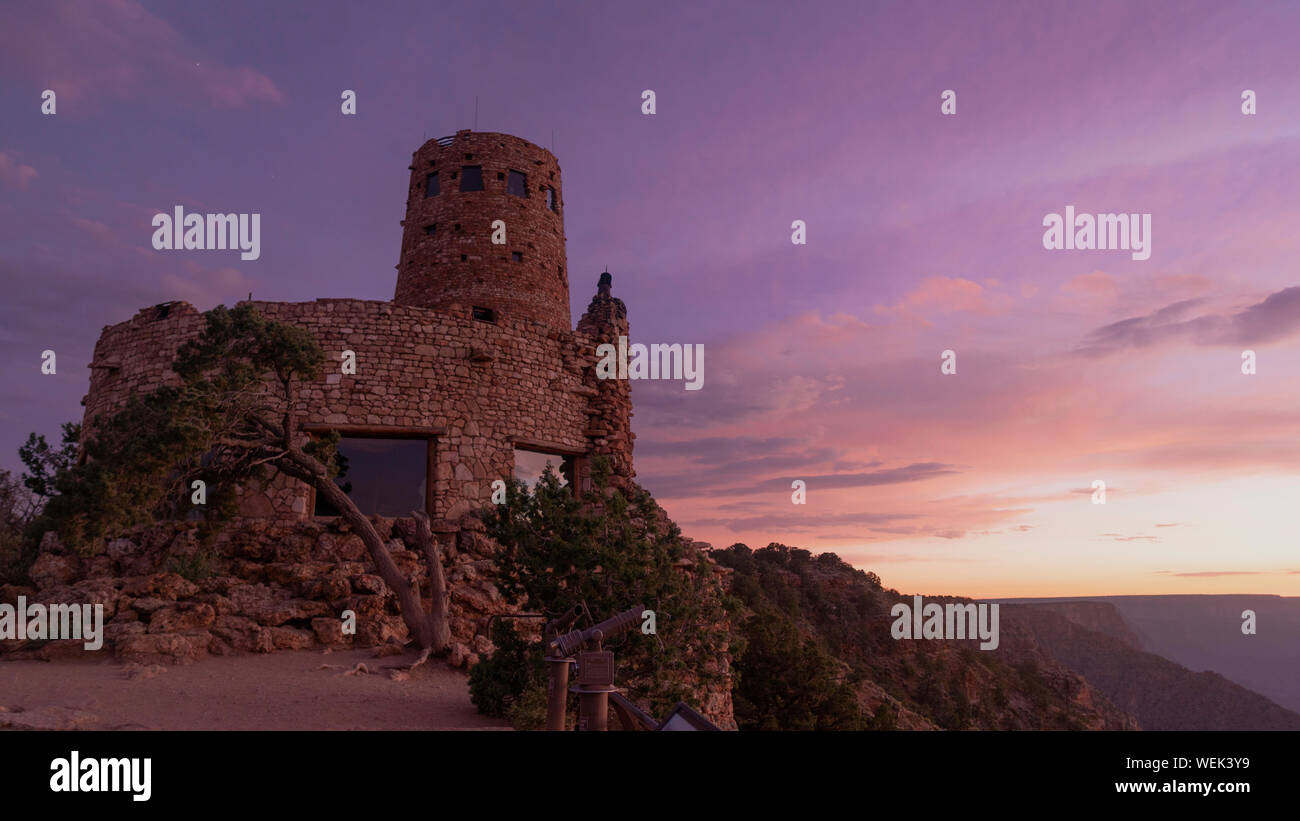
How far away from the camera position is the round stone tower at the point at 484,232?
24703 mm

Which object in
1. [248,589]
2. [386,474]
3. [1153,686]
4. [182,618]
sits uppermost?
[386,474]

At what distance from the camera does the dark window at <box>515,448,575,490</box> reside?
757 inches

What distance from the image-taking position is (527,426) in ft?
63.0

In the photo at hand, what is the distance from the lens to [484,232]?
25.0 metres

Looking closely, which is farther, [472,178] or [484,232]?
[472,178]

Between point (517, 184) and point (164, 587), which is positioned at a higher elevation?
point (517, 184)

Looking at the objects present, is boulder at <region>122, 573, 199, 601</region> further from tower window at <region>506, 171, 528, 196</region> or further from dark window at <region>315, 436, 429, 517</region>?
tower window at <region>506, 171, 528, 196</region>

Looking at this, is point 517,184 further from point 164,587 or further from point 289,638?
point 289,638

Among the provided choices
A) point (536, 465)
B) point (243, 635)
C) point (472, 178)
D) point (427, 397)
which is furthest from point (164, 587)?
point (472, 178)

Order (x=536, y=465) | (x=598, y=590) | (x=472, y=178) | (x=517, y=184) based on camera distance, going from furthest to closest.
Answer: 1. (x=517, y=184)
2. (x=472, y=178)
3. (x=536, y=465)
4. (x=598, y=590)

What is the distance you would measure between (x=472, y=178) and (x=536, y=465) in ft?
37.4

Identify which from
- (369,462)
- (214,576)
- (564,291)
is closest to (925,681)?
(564,291)

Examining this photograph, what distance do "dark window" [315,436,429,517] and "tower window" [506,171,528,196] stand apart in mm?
11238
